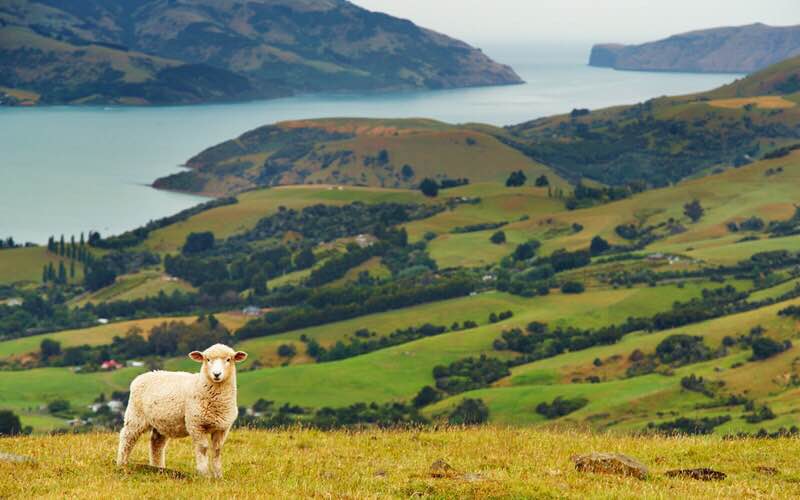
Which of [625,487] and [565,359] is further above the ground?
[625,487]

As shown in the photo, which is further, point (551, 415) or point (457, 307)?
point (457, 307)

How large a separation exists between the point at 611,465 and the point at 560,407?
8808 cm

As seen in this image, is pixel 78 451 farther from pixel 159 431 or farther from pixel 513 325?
pixel 513 325

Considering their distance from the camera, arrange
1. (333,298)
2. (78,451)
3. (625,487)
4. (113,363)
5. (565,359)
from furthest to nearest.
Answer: (333,298) → (113,363) → (565,359) → (78,451) → (625,487)

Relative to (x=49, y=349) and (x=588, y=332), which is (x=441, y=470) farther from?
(x=49, y=349)

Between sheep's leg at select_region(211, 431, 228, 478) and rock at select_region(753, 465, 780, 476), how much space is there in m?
9.99

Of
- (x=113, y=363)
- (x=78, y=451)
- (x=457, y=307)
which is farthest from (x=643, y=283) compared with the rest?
(x=78, y=451)

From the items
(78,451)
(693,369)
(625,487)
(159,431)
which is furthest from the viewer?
(693,369)

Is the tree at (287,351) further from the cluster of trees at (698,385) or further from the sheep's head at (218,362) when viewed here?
the sheep's head at (218,362)

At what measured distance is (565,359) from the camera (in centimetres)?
13200

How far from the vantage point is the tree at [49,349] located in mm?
155000

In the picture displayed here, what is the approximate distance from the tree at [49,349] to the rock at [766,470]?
145m

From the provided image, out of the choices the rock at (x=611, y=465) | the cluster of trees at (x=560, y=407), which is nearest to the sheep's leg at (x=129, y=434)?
the rock at (x=611, y=465)

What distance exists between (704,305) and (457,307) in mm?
38231
